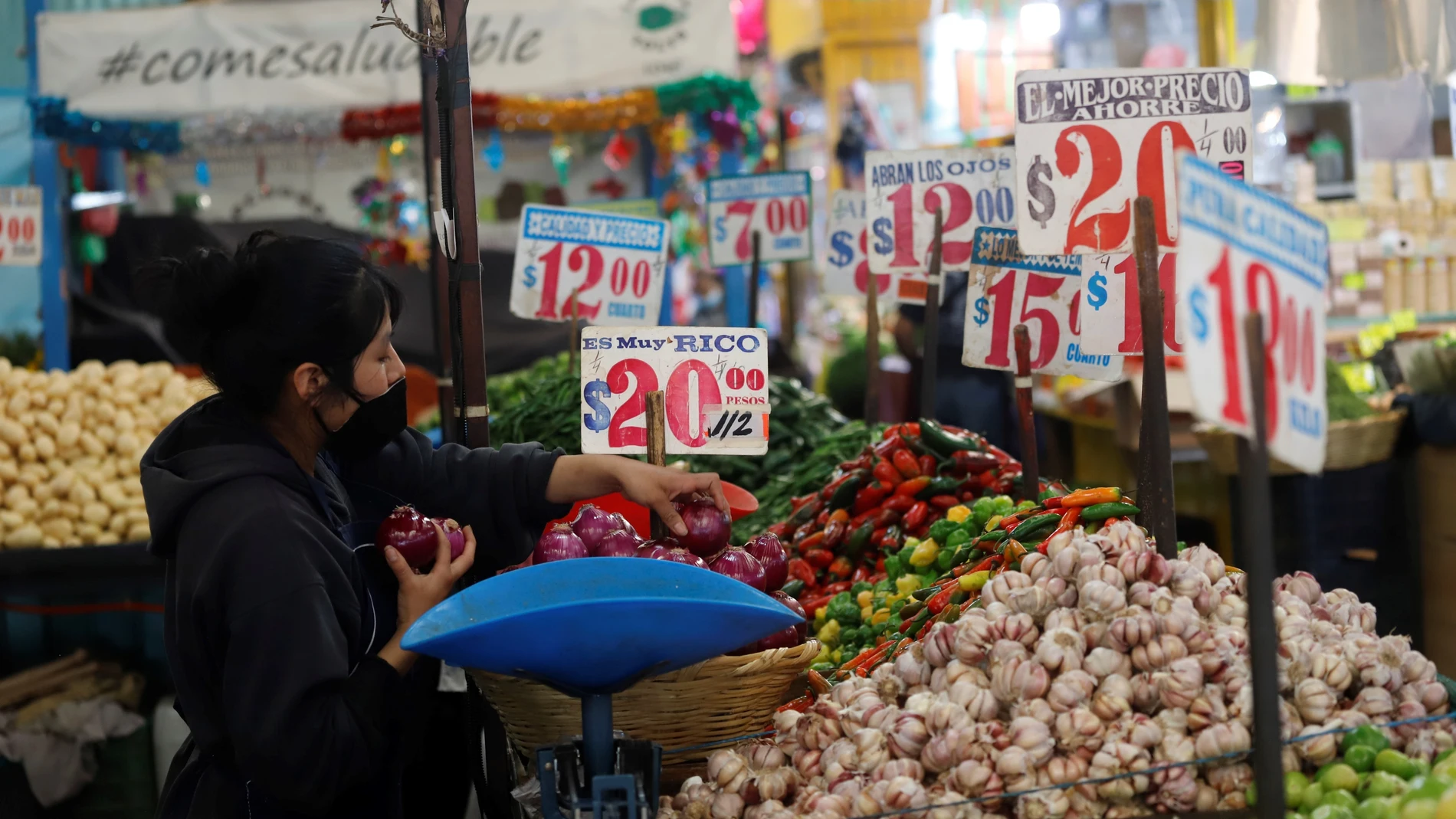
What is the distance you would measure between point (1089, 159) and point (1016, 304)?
0.73m

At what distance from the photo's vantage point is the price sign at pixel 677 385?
2916 mm

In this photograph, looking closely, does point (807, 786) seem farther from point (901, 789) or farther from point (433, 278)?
point (433, 278)

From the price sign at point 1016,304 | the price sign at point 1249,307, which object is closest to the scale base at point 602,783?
the price sign at point 1249,307

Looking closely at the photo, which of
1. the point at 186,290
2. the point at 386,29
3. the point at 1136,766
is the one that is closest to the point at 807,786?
the point at 1136,766

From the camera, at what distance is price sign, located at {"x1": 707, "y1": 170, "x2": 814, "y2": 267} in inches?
236

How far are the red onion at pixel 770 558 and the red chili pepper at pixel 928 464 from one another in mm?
1102

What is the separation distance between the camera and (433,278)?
3.60 meters

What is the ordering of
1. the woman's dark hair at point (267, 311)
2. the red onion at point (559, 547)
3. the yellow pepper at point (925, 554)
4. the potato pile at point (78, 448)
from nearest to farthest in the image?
the woman's dark hair at point (267, 311)
the red onion at point (559, 547)
the yellow pepper at point (925, 554)
the potato pile at point (78, 448)

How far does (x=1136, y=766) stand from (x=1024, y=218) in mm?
1255

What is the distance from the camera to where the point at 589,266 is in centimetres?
455

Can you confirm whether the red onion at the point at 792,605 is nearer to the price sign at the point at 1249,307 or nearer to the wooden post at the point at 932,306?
the price sign at the point at 1249,307

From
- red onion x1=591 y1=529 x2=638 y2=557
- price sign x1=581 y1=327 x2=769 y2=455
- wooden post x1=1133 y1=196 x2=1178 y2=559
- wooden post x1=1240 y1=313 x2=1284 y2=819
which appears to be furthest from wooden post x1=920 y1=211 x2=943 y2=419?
wooden post x1=1240 y1=313 x2=1284 y2=819

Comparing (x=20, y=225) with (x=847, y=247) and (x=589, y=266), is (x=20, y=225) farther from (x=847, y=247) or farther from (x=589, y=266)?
(x=847, y=247)

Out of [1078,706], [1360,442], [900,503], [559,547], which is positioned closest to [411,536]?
[559,547]
